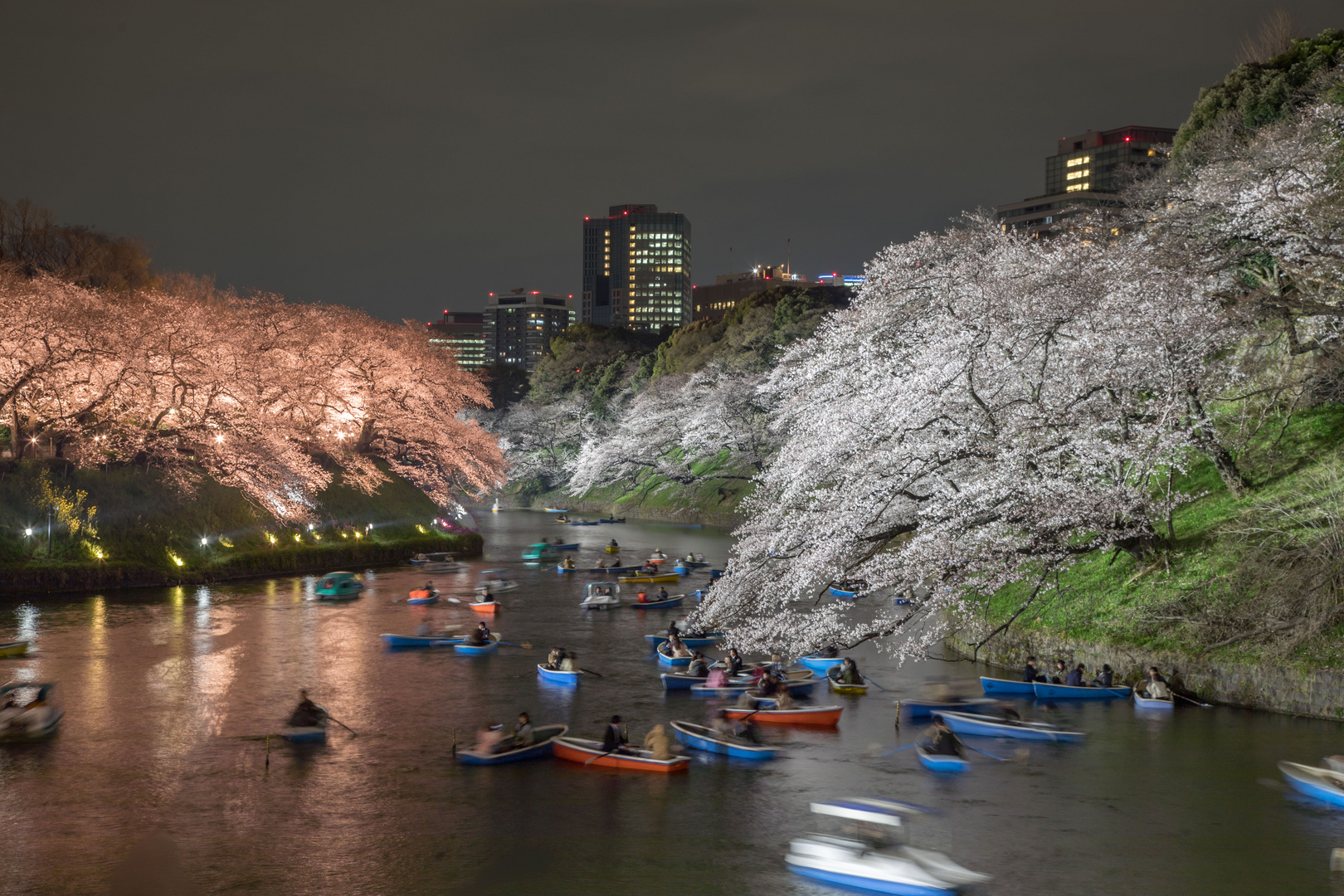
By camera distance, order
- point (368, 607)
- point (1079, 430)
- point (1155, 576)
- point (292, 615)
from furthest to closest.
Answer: point (368, 607) < point (292, 615) < point (1155, 576) < point (1079, 430)

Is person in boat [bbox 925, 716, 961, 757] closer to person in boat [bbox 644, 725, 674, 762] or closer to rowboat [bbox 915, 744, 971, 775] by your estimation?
rowboat [bbox 915, 744, 971, 775]

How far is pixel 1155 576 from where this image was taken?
19.5m

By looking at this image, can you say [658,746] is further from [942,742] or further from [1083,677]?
[1083,677]

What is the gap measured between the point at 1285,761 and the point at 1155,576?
5.85m

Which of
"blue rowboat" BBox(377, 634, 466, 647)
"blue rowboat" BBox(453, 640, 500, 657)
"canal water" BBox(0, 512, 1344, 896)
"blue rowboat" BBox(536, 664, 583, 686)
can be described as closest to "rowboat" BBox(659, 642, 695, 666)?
"canal water" BBox(0, 512, 1344, 896)

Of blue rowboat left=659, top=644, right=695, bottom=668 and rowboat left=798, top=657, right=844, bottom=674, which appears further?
blue rowboat left=659, top=644, right=695, bottom=668

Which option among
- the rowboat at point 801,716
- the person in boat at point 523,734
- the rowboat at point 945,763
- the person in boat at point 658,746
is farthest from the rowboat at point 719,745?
the person in boat at point 523,734

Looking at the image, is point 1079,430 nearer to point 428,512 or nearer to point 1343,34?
point 1343,34

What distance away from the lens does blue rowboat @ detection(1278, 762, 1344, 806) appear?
13.0m

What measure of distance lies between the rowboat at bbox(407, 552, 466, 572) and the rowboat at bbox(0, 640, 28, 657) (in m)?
19.4

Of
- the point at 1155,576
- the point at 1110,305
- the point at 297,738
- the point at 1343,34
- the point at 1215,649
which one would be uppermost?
the point at 1343,34

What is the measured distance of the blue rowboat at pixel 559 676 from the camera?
21250 mm

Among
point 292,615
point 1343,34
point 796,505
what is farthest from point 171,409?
point 1343,34

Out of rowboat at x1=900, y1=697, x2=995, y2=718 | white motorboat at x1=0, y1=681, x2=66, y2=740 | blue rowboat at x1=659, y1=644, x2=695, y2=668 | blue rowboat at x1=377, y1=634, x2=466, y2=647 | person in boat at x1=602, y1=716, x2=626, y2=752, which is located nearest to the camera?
person in boat at x1=602, y1=716, x2=626, y2=752
